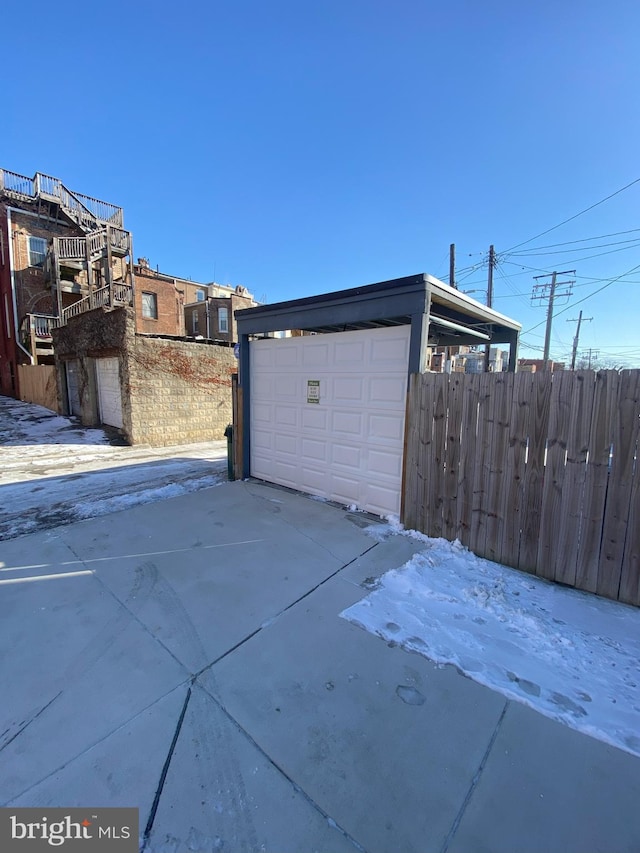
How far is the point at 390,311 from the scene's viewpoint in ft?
14.6

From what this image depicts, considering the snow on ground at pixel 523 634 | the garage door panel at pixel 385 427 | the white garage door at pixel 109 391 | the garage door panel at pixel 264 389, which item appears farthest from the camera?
the white garage door at pixel 109 391

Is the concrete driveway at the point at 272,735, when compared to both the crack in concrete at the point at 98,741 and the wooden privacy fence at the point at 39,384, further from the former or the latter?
the wooden privacy fence at the point at 39,384

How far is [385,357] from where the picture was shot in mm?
4754

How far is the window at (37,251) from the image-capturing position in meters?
17.7

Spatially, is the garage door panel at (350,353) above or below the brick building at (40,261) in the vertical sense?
A: below

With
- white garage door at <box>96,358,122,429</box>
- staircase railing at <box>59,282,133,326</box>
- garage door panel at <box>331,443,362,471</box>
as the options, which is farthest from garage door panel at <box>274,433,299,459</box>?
staircase railing at <box>59,282,133,326</box>

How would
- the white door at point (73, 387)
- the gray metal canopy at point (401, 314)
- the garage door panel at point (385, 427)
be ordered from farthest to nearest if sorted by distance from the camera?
the white door at point (73, 387)
the garage door panel at point (385, 427)
the gray metal canopy at point (401, 314)

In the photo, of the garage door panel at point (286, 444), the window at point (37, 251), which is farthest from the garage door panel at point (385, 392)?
the window at point (37, 251)

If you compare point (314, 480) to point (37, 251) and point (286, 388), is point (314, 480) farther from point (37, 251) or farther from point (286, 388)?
point (37, 251)

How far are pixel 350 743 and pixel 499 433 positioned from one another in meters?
2.86

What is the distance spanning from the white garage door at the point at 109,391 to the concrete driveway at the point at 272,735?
29.7 ft

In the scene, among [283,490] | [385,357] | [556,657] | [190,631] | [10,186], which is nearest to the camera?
[556,657]

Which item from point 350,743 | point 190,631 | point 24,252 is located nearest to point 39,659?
point 190,631

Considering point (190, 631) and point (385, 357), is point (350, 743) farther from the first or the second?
point (385, 357)
